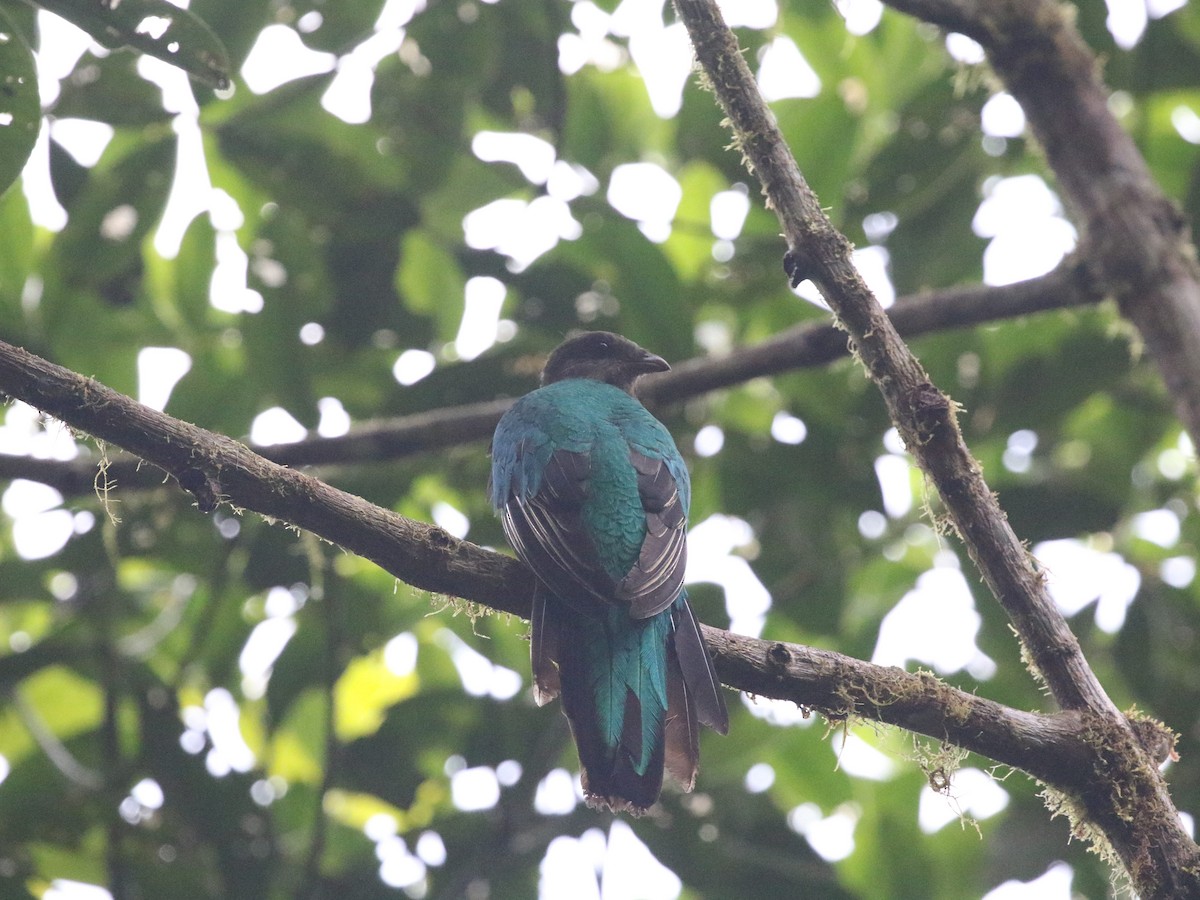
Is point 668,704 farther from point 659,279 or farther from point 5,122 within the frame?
point 5,122

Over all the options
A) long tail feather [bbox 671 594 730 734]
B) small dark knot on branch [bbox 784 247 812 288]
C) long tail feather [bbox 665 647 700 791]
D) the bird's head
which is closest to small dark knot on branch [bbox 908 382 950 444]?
small dark knot on branch [bbox 784 247 812 288]

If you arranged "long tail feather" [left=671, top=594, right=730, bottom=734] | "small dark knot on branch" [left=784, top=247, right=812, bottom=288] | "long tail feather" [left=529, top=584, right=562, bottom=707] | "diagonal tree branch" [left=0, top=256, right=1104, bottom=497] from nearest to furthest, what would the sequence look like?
"small dark knot on branch" [left=784, top=247, right=812, bottom=288] < "long tail feather" [left=671, top=594, right=730, bottom=734] < "long tail feather" [left=529, top=584, right=562, bottom=707] < "diagonal tree branch" [left=0, top=256, right=1104, bottom=497]

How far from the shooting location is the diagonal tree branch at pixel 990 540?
Answer: 115 inches

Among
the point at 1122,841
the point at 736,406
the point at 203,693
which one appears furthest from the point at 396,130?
the point at 1122,841

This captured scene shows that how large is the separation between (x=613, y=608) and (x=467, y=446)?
1.69 metres

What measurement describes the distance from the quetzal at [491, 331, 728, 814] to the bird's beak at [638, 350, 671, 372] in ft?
2.80

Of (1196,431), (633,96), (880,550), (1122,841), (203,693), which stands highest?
(633,96)

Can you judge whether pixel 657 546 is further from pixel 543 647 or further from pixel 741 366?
pixel 741 366

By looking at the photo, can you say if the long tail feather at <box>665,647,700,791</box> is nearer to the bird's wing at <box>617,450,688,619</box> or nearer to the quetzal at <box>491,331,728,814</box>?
the quetzal at <box>491,331,728,814</box>

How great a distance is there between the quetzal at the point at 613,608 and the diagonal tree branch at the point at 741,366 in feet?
2.19

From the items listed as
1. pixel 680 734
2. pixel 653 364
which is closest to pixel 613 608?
pixel 680 734

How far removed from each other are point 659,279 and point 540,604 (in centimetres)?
195

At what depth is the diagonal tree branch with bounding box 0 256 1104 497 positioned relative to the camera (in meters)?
4.50

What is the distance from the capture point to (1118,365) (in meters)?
5.09
